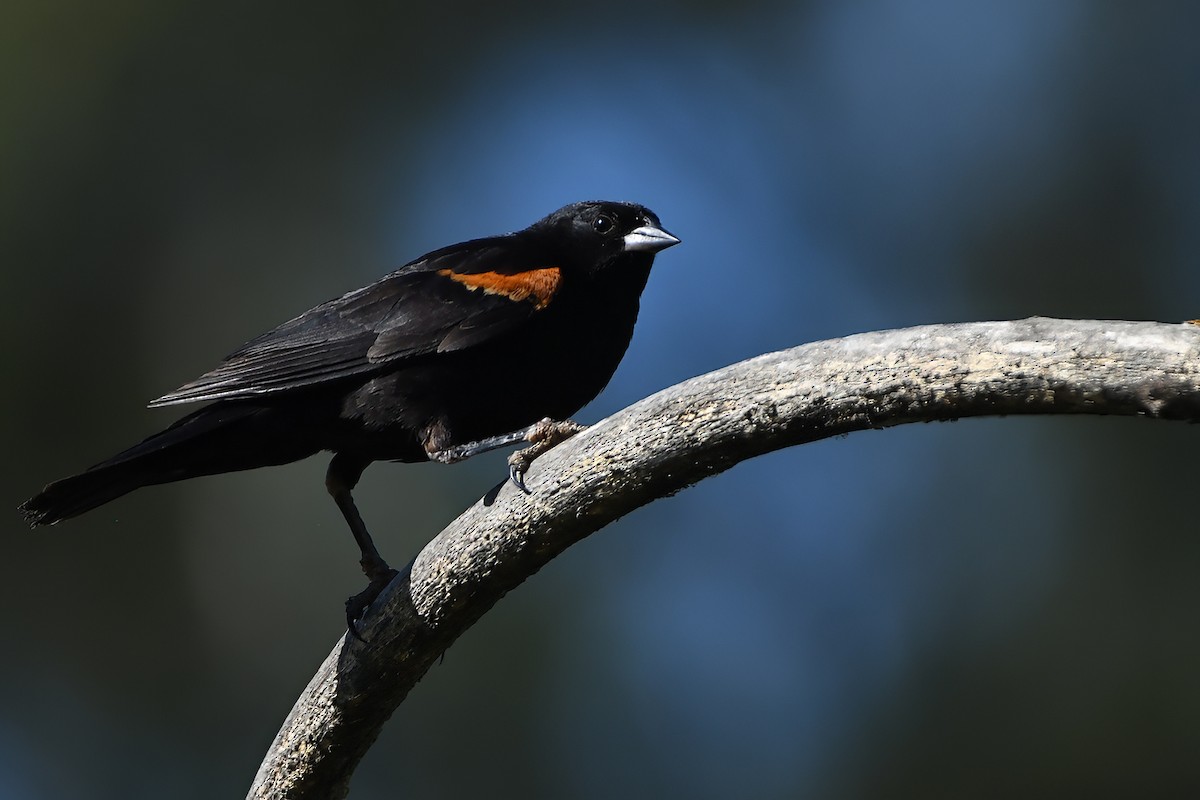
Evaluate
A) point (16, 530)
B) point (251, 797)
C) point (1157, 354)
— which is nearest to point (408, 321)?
point (251, 797)

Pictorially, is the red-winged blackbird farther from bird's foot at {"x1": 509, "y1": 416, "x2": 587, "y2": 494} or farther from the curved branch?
bird's foot at {"x1": 509, "y1": 416, "x2": 587, "y2": 494}

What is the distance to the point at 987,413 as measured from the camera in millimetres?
2316

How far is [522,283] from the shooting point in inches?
181

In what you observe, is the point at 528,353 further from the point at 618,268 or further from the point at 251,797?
the point at 251,797

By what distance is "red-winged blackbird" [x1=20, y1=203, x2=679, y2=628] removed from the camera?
14.1 ft

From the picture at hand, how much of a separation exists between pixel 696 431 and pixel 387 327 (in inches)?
88.0

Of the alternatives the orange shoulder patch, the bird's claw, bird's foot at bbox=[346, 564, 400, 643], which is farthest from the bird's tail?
the bird's claw

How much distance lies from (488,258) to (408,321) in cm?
48

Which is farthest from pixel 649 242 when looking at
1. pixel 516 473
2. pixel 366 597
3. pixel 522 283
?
pixel 516 473

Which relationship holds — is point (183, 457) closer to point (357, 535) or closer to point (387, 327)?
point (357, 535)

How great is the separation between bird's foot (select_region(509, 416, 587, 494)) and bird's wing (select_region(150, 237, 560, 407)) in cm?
128

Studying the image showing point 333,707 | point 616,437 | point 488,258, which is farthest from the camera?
point 488,258

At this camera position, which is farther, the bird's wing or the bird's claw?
the bird's wing

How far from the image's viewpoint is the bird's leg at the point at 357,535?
4.12 metres
